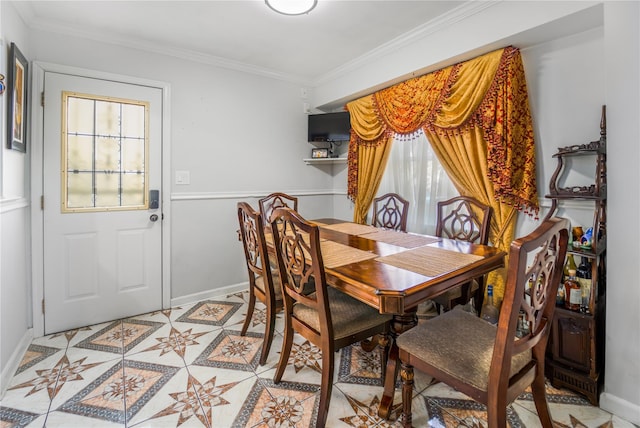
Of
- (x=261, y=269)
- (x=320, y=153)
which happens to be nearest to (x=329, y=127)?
(x=320, y=153)

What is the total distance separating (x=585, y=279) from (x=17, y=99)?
3.55m

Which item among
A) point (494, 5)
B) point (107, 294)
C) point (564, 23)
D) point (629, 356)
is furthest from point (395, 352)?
point (107, 294)

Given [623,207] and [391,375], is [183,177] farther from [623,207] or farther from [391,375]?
[623,207]

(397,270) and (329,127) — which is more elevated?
(329,127)

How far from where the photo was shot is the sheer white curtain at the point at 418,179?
9.08 ft

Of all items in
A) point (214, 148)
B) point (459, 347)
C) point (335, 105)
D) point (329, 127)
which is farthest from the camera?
point (335, 105)

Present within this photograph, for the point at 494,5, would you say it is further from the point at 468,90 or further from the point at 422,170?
the point at 422,170

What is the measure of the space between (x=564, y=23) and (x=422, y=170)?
136cm

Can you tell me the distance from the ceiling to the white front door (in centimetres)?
40

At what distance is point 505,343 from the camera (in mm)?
1029

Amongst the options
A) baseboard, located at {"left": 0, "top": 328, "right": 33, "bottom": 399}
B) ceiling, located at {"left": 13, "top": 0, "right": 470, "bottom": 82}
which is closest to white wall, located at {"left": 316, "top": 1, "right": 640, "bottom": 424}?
ceiling, located at {"left": 13, "top": 0, "right": 470, "bottom": 82}

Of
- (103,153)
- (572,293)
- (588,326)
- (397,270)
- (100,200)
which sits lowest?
(588,326)

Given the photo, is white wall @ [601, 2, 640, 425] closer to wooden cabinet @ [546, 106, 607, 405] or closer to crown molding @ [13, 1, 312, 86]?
wooden cabinet @ [546, 106, 607, 405]

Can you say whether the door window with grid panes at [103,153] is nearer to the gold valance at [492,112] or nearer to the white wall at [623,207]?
the gold valance at [492,112]
